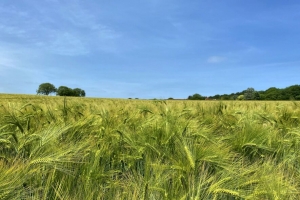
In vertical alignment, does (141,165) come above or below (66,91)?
below

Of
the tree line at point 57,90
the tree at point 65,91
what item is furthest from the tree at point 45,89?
the tree at point 65,91

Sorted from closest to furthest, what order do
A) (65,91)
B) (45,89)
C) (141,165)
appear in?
1. (141,165)
2. (65,91)
3. (45,89)

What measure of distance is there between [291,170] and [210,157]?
0.86 meters

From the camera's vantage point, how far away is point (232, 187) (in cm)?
140

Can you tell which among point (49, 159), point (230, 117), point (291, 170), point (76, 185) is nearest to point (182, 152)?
point (76, 185)

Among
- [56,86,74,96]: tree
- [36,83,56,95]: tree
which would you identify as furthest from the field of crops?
[36,83,56,95]: tree

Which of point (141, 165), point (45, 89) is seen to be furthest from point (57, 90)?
point (141, 165)

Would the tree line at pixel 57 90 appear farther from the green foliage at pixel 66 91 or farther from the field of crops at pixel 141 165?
the field of crops at pixel 141 165

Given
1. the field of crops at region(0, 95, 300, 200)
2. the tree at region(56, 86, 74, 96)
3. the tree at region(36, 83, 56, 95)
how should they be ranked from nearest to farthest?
the field of crops at region(0, 95, 300, 200)
the tree at region(56, 86, 74, 96)
the tree at region(36, 83, 56, 95)

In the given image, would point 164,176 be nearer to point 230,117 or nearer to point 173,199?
point 173,199

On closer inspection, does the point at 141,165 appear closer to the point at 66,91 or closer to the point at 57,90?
the point at 66,91

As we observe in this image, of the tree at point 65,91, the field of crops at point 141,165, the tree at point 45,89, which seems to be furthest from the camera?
the tree at point 45,89

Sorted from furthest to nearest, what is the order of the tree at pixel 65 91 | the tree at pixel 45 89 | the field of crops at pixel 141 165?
the tree at pixel 45 89 < the tree at pixel 65 91 < the field of crops at pixel 141 165

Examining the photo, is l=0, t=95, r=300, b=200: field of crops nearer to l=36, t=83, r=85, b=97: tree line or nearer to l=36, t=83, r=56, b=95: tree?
l=36, t=83, r=85, b=97: tree line
